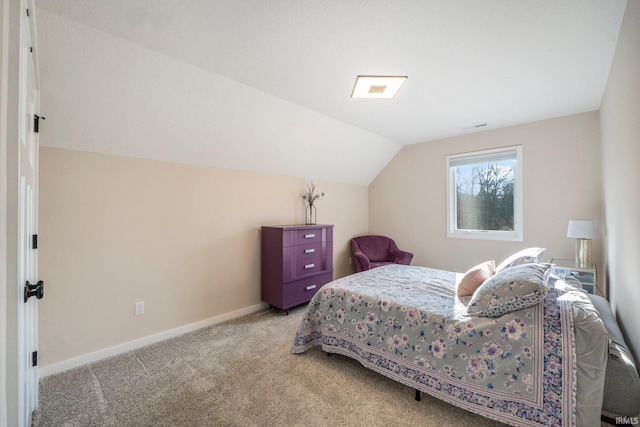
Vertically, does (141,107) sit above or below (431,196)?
above

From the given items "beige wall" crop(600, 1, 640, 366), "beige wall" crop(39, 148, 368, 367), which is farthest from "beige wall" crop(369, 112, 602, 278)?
"beige wall" crop(39, 148, 368, 367)

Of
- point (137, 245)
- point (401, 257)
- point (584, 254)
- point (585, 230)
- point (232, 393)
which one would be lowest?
point (232, 393)

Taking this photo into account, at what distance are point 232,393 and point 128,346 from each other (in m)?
1.30

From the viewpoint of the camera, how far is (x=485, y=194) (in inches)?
156

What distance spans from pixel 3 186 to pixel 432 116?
357cm

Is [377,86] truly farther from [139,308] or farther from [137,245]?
[139,308]

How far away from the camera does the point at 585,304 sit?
1530 mm

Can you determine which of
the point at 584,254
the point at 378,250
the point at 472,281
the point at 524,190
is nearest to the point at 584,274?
the point at 584,254

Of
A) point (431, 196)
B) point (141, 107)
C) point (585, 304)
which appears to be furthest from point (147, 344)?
point (431, 196)

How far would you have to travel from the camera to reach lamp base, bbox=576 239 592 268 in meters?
2.86

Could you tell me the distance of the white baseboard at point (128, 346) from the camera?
214 centimetres

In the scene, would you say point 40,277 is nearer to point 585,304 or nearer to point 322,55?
point 322,55

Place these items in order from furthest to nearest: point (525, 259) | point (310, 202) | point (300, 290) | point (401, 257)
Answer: point (401, 257)
point (310, 202)
point (300, 290)
point (525, 259)

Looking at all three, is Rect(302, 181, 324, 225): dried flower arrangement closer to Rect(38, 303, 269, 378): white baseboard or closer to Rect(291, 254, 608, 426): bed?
Rect(38, 303, 269, 378): white baseboard
